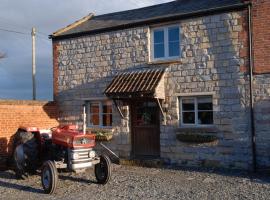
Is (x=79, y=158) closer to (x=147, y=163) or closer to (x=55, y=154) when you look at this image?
(x=55, y=154)

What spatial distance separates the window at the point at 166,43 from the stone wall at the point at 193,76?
27 centimetres

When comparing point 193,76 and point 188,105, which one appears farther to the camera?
point 188,105

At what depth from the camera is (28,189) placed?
10.6 metres

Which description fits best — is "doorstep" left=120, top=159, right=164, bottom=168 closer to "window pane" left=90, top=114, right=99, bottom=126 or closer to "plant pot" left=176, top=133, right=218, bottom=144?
"plant pot" left=176, top=133, right=218, bottom=144

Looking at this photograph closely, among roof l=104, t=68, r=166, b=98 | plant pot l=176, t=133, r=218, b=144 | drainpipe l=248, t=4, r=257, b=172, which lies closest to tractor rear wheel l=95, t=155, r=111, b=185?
roof l=104, t=68, r=166, b=98

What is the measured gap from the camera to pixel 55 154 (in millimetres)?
11062

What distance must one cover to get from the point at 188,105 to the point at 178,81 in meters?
0.89

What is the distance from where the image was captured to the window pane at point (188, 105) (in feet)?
44.5

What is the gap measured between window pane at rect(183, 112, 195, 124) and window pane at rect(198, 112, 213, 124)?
0.79 feet

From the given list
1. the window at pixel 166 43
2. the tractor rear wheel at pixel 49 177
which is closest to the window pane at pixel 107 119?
the window at pixel 166 43

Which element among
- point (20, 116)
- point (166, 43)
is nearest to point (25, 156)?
point (20, 116)

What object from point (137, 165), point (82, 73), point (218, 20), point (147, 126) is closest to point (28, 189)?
point (137, 165)

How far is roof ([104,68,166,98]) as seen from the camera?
514 inches

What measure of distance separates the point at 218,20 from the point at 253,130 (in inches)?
146
